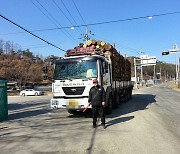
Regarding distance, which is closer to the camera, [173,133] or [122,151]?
[122,151]

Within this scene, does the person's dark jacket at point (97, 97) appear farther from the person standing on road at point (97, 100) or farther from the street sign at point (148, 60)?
the street sign at point (148, 60)

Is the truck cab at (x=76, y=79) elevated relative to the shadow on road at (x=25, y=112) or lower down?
elevated

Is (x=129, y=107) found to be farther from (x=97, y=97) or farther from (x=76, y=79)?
(x=97, y=97)

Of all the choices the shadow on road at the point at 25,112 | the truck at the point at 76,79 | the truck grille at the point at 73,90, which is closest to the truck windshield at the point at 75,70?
the truck at the point at 76,79

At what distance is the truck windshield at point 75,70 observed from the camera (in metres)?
14.0

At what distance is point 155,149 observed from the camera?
26.0 feet

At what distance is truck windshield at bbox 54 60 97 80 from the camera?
45.9ft

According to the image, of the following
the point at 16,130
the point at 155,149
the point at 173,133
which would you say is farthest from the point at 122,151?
the point at 16,130

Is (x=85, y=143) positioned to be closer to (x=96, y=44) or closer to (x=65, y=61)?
(x=65, y=61)

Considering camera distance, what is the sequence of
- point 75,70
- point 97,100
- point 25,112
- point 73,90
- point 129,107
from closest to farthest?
point 97,100, point 73,90, point 75,70, point 25,112, point 129,107

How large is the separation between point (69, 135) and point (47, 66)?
656 centimetres

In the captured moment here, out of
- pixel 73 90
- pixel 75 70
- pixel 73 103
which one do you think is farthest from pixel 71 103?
pixel 75 70

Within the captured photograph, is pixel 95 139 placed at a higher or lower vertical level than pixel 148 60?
lower

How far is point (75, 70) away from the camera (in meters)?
14.3
